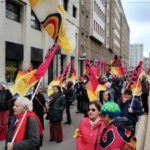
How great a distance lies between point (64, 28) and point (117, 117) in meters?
3.19

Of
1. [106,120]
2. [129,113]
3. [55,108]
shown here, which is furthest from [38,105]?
[106,120]

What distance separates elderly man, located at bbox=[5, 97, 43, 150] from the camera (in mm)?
4602

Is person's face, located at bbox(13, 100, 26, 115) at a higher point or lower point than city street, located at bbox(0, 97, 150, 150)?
higher

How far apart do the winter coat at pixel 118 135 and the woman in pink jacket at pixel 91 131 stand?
0.26 metres

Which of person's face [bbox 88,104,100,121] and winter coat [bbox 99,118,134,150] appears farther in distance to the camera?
person's face [bbox 88,104,100,121]

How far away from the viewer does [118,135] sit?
4395mm

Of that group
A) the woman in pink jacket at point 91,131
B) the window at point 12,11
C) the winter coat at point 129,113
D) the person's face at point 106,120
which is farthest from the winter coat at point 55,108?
the window at point 12,11

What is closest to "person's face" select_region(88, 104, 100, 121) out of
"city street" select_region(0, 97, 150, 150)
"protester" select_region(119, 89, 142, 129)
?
"protester" select_region(119, 89, 142, 129)

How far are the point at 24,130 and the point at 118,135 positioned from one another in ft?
3.56

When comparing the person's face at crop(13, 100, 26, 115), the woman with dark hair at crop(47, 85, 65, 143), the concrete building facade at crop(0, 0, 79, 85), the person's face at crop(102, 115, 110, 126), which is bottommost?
the woman with dark hair at crop(47, 85, 65, 143)

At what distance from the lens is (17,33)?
24.6m

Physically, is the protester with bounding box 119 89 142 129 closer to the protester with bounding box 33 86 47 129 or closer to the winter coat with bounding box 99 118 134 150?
the protester with bounding box 33 86 47 129

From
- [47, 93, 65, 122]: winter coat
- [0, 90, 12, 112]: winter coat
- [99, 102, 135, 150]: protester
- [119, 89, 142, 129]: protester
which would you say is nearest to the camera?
[99, 102, 135, 150]: protester

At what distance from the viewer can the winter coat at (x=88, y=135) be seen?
477 centimetres
